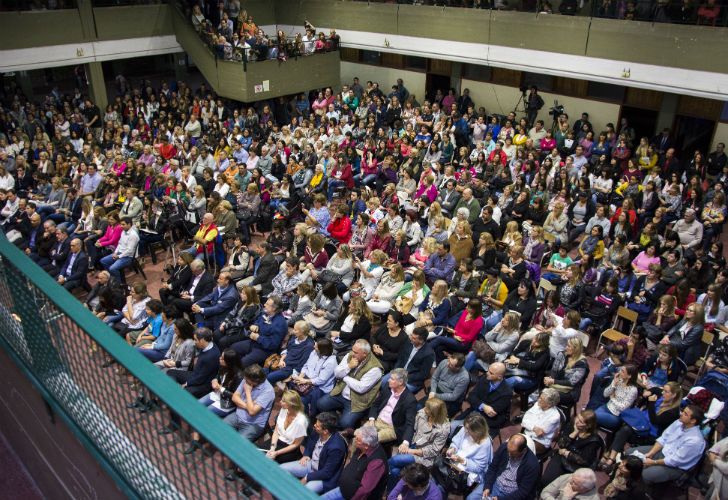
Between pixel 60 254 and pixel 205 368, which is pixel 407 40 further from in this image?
pixel 205 368

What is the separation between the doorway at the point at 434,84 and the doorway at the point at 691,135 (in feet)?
20.9

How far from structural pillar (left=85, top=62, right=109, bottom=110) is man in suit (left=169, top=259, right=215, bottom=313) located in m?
11.6

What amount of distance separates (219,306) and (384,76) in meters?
12.9

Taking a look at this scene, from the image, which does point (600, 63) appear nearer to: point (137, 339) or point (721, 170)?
point (721, 170)

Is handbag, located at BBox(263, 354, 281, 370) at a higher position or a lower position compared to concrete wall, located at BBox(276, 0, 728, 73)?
lower

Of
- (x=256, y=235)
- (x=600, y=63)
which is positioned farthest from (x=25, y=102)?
(x=600, y=63)

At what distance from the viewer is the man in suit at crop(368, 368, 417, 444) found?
16.6 ft

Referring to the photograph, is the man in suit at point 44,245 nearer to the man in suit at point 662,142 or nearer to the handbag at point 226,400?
the handbag at point 226,400

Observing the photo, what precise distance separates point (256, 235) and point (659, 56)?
8478 mm

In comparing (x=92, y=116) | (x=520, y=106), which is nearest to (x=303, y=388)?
Result: (x=520, y=106)

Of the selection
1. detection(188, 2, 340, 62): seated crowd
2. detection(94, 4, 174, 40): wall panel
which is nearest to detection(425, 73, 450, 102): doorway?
detection(188, 2, 340, 62): seated crowd

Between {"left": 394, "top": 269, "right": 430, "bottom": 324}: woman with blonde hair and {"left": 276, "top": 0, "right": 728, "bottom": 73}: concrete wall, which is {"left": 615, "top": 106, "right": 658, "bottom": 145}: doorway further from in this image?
{"left": 394, "top": 269, "right": 430, "bottom": 324}: woman with blonde hair

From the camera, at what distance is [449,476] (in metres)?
4.80

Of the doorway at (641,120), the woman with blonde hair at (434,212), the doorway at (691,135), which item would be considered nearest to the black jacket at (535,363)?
the woman with blonde hair at (434,212)
